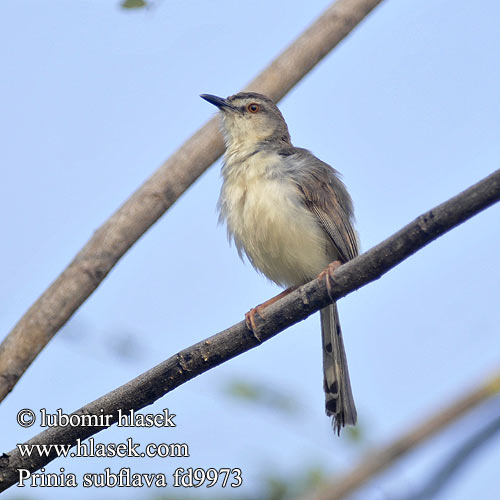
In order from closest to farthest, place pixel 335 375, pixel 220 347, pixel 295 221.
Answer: pixel 220 347 → pixel 295 221 → pixel 335 375

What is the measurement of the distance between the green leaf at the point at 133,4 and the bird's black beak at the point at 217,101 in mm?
3081

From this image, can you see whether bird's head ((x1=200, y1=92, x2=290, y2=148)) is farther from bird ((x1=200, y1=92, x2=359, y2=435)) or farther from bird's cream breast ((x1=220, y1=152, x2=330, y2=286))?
bird's cream breast ((x1=220, y1=152, x2=330, y2=286))

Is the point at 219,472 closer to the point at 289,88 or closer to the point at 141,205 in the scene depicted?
the point at 141,205

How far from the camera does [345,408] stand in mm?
5273

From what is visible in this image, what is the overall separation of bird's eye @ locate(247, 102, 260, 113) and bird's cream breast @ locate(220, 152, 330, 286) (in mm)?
922

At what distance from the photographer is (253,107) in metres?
6.89

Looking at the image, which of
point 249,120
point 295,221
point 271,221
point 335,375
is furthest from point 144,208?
point 249,120

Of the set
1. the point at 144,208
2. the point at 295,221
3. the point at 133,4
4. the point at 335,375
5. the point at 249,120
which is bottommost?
the point at 335,375

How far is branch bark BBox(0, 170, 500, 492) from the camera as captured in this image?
131 inches

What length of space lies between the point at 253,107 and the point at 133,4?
309 centimetres

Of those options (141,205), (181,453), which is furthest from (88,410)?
(141,205)

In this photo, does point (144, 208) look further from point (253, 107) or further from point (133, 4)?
point (253, 107)

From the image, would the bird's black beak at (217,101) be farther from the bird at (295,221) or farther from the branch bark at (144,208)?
the branch bark at (144,208)

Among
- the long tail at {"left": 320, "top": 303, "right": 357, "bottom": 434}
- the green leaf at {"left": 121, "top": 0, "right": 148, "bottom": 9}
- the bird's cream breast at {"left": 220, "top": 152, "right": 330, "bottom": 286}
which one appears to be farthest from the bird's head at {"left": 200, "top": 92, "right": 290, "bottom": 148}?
the green leaf at {"left": 121, "top": 0, "right": 148, "bottom": 9}
